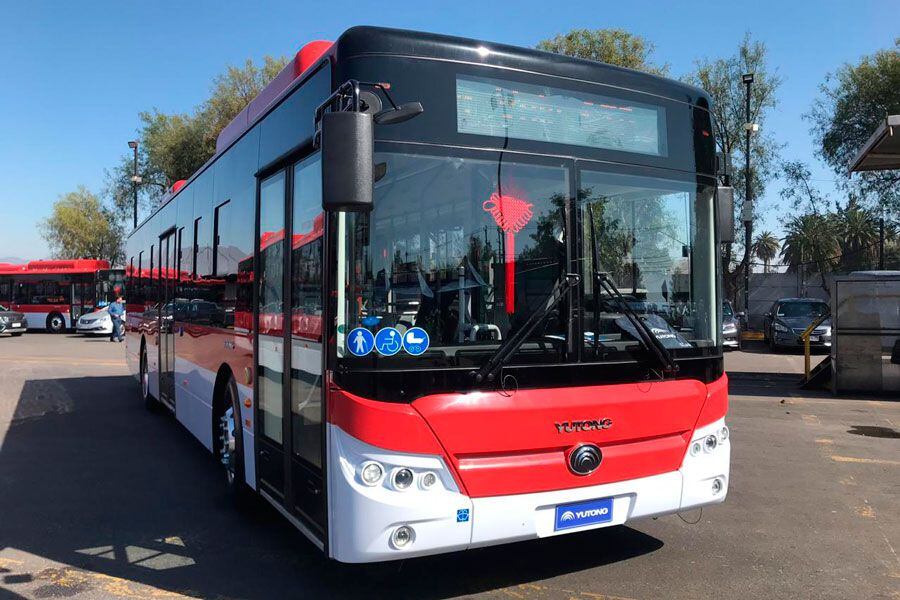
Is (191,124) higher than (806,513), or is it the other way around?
(191,124)

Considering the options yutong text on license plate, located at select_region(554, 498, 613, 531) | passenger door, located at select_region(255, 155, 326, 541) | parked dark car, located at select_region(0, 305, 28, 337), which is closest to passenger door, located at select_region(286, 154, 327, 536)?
passenger door, located at select_region(255, 155, 326, 541)

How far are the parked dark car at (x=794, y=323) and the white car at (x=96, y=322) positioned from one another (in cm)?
2472

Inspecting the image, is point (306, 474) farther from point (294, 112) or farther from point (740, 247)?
point (740, 247)

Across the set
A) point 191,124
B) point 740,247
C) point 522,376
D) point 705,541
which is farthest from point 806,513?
point 191,124

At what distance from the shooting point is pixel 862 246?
133 feet

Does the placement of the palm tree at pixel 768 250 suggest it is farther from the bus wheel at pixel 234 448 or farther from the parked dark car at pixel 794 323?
the bus wheel at pixel 234 448

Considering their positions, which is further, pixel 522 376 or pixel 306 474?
pixel 306 474

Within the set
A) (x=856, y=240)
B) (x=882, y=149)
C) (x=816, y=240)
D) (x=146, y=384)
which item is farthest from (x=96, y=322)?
(x=856, y=240)

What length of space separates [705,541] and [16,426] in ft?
29.5

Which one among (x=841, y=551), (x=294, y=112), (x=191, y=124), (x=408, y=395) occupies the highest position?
(x=191, y=124)

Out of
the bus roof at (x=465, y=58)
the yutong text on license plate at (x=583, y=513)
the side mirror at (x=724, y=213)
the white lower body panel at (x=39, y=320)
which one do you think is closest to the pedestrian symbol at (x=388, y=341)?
the yutong text on license plate at (x=583, y=513)

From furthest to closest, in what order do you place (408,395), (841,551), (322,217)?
(841,551) < (322,217) < (408,395)

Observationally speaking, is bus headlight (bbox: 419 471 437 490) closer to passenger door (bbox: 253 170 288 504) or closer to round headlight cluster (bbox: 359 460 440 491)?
round headlight cluster (bbox: 359 460 440 491)

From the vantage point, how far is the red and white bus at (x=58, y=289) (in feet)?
105
